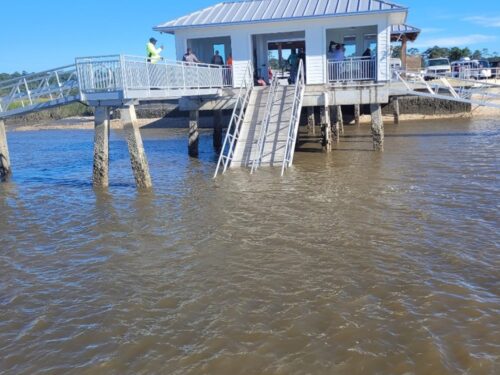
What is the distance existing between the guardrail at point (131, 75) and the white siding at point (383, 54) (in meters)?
6.91

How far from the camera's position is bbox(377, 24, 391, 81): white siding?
1775 cm

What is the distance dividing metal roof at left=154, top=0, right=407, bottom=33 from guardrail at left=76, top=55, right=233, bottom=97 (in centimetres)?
420

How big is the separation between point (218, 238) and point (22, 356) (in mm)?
4135

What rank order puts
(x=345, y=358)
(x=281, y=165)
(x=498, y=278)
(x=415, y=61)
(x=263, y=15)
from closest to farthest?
(x=345, y=358) < (x=498, y=278) < (x=281, y=165) < (x=263, y=15) < (x=415, y=61)

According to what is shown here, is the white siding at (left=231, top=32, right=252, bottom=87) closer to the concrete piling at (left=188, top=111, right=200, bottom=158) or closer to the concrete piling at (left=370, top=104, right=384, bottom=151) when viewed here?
the concrete piling at (left=188, top=111, right=200, bottom=158)

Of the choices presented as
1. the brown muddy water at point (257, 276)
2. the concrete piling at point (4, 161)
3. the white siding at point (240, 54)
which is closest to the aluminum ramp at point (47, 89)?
the concrete piling at point (4, 161)

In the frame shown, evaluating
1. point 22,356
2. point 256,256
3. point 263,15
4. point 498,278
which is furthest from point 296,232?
point 263,15

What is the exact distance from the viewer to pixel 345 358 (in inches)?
199

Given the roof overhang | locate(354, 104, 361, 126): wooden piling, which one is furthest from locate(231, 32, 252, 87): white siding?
locate(354, 104, 361, 126): wooden piling

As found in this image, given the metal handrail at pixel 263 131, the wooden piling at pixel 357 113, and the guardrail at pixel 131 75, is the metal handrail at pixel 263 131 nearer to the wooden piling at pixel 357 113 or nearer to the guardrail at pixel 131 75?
the guardrail at pixel 131 75

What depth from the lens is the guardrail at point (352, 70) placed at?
59.2ft

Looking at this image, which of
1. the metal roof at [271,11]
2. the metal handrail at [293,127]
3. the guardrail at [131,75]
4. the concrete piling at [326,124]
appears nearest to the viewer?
the guardrail at [131,75]

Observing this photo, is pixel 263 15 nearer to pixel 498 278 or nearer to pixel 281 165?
pixel 281 165

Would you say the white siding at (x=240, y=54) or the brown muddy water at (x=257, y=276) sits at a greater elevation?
the white siding at (x=240, y=54)
